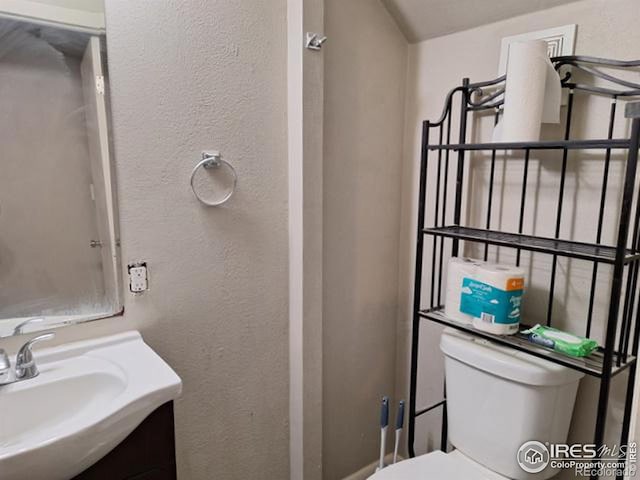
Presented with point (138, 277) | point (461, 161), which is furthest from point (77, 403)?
point (461, 161)

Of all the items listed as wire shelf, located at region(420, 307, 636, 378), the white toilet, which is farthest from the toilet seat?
wire shelf, located at region(420, 307, 636, 378)

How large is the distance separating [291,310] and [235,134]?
0.63m

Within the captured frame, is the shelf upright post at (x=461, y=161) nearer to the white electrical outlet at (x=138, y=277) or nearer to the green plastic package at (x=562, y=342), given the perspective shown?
the green plastic package at (x=562, y=342)

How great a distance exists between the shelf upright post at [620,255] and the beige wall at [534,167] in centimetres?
27

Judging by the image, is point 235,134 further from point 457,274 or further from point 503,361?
point 503,361

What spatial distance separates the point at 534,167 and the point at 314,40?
815 mm

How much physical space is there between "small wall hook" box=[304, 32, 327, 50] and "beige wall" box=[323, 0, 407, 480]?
0.10 metres

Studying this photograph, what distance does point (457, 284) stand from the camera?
1.37 metres

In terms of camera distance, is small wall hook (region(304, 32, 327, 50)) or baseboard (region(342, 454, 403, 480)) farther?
baseboard (region(342, 454, 403, 480))

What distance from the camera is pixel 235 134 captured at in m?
1.37

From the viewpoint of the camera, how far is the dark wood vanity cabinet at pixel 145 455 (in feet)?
3.12

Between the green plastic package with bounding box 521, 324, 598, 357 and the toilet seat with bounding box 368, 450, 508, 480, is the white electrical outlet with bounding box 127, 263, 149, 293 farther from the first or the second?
the green plastic package with bounding box 521, 324, 598, 357

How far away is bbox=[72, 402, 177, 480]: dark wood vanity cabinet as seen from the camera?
950 millimetres

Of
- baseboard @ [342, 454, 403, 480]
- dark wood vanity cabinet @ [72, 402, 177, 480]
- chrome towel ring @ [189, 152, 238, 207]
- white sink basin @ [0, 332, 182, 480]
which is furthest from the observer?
baseboard @ [342, 454, 403, 480]
